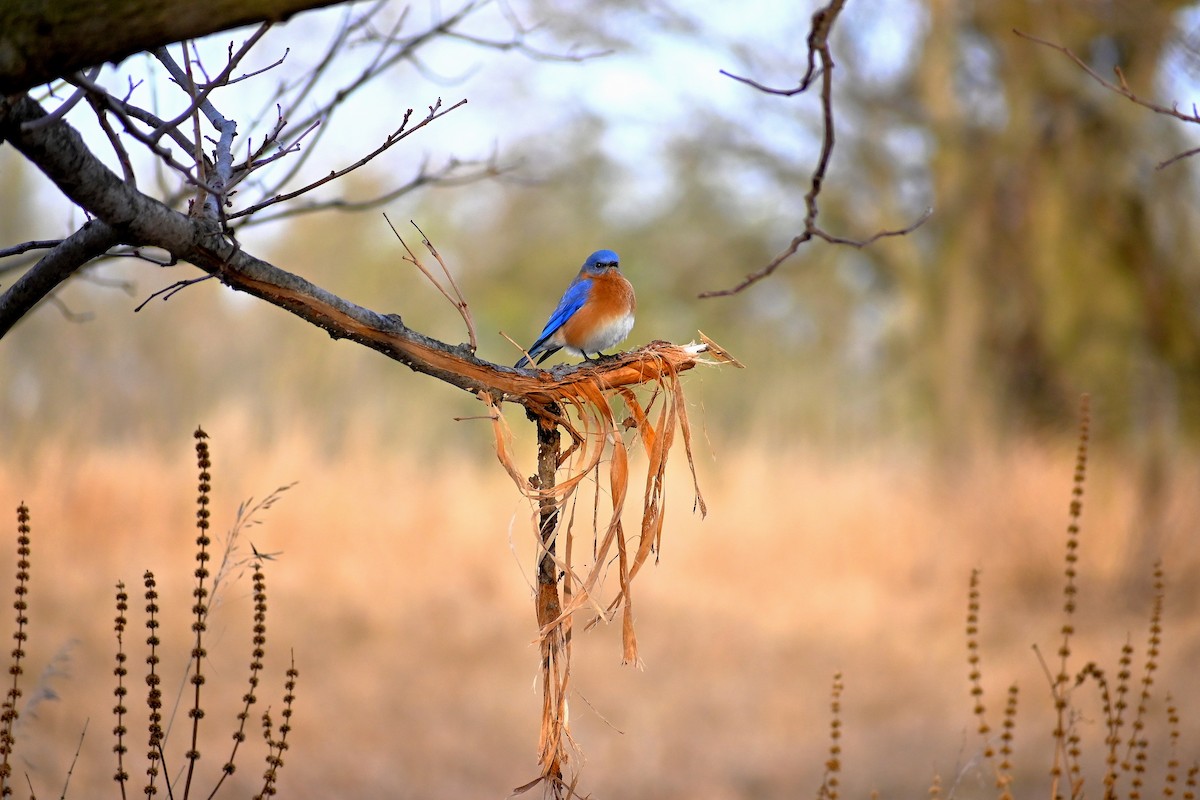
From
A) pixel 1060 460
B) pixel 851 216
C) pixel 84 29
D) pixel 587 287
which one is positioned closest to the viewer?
pixel 84 29

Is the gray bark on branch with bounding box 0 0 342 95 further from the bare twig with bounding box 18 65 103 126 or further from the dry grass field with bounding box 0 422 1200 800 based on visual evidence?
the dry grass field with bounding box 0 422 1200 800

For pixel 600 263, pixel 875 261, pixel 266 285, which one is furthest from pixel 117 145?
pixel 875 261

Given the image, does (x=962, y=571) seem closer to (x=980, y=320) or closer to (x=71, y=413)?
(x=980, y=320)

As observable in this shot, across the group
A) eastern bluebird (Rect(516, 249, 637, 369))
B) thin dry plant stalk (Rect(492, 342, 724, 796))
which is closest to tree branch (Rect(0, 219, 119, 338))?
thin dry plant stalk (Rect(492, 342, 724, 796))

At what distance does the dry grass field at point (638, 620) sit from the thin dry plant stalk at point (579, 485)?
3.78m

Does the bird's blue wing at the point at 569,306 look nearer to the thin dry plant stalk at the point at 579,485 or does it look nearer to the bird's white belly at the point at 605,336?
the bird's white belly at the point at 605,336

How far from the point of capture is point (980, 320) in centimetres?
1214

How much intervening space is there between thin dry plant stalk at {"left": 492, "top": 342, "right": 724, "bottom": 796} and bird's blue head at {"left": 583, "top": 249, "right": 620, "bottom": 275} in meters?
1.78

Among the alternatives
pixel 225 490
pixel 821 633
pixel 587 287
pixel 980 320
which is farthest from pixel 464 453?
pixel 587 287

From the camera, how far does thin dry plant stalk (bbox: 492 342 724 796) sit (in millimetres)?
2203

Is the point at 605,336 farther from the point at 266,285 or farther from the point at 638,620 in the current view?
the point at 638,620

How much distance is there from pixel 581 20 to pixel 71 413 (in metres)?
6.81

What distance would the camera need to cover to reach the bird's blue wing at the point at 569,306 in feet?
13.1

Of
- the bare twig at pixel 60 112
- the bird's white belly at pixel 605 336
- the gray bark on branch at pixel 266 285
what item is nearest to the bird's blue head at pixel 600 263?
the bird's white belly at pixel 605 336
